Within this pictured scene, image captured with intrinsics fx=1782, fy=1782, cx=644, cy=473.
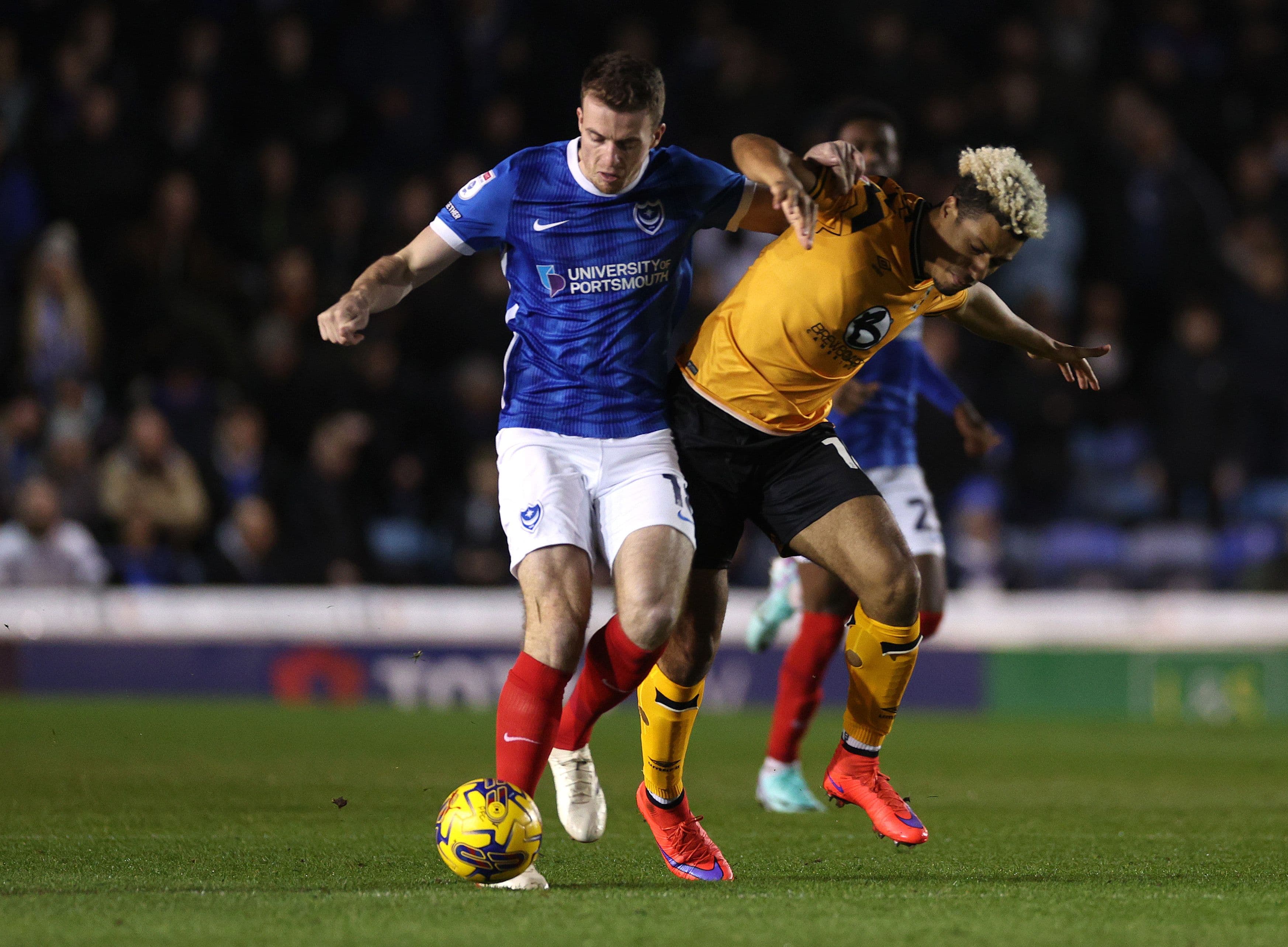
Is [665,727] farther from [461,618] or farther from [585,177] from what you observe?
[461,618]

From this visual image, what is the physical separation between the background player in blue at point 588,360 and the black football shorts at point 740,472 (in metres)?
0.16

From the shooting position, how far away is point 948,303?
552cm

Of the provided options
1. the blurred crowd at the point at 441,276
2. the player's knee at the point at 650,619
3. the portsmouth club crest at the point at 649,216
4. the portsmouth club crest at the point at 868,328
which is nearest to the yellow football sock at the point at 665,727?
the player's knee at the point at 650,619

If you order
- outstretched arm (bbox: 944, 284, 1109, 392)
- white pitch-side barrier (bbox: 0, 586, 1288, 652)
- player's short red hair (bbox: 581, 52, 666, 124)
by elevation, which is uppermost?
player's short red hair (bbox: 581, 52, 666, 124)

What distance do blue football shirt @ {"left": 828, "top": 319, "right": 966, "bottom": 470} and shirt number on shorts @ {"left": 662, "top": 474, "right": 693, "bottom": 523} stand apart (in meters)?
2.03

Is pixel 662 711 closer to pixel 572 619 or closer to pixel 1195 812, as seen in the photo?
pixel 572 619

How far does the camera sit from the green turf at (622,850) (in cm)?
397

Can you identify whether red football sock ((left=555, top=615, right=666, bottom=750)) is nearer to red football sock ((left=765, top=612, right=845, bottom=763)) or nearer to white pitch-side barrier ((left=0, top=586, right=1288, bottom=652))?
red football sock ((left=765, top=612, right=845, bottom=763))

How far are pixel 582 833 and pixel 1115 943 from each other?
1.85 m

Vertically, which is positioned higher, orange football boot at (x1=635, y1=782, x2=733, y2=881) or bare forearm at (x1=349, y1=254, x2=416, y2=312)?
bare forearm at (x1=349, y1=254, x2=416, y2=312)

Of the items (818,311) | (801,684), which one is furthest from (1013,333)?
(801,684)

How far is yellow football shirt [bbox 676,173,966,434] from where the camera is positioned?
524 centimetres

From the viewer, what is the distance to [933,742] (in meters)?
10.3

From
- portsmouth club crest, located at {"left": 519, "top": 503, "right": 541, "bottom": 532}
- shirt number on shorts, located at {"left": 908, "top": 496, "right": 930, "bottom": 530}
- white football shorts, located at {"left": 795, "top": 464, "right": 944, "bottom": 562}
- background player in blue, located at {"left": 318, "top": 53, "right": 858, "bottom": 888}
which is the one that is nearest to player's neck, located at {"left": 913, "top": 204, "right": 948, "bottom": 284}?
background player in blue, located at {"left": 318, "top": 53, "right": 858, "bottom": 888}
